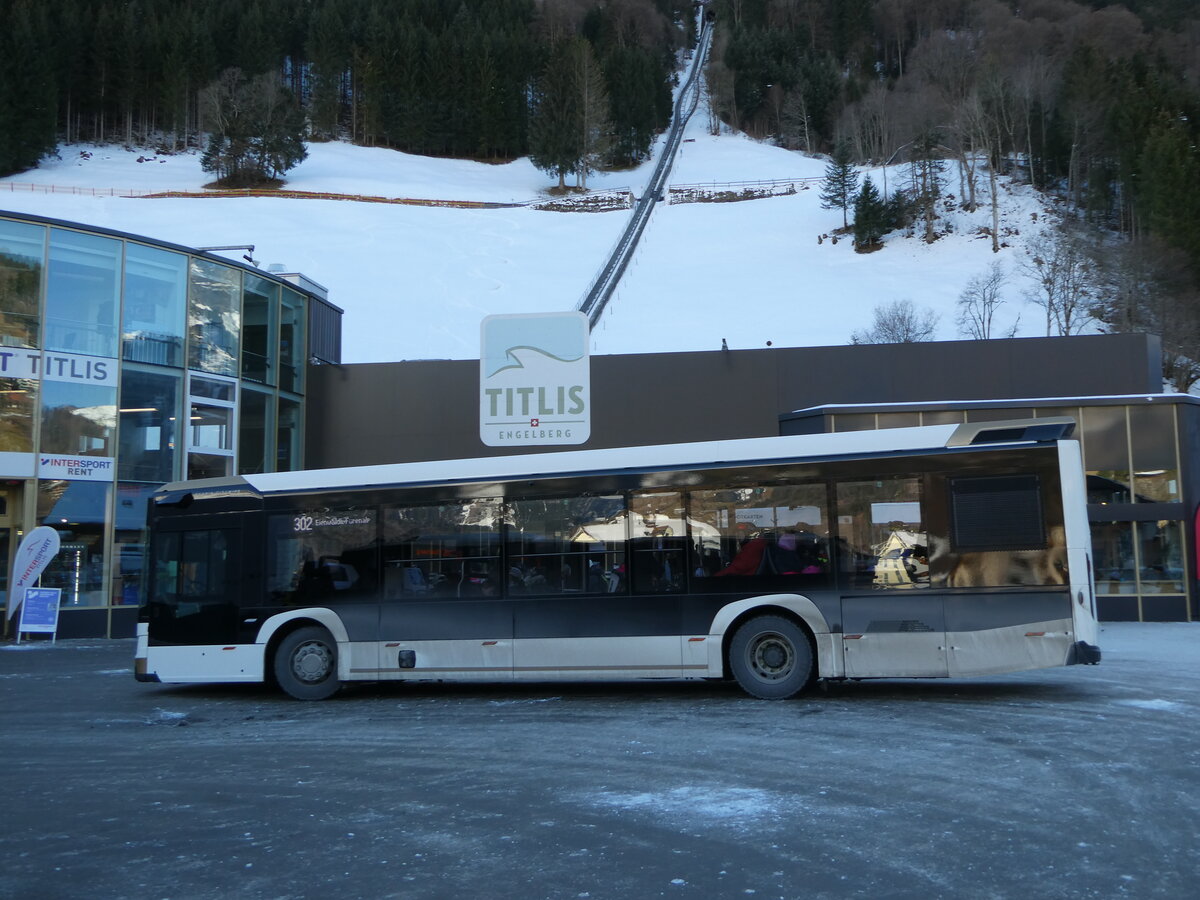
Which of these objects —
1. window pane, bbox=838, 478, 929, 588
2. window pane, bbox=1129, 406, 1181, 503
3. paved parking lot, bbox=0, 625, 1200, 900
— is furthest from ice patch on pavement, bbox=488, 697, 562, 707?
window pane, bbox=1129, 406, 1181, 503

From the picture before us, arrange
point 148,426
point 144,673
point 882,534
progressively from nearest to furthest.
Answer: point 882,534
point 144,673
point 148,426

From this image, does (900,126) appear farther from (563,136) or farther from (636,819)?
(636,819)

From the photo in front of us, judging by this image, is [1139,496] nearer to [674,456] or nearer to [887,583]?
[887,583]

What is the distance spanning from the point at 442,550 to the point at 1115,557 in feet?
53.6

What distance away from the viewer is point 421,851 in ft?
18.6

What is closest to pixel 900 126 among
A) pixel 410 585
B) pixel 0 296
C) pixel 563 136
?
pixel 563 136

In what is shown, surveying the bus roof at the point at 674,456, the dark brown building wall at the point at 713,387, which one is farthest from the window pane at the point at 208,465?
the bus roof at the point at 674,456

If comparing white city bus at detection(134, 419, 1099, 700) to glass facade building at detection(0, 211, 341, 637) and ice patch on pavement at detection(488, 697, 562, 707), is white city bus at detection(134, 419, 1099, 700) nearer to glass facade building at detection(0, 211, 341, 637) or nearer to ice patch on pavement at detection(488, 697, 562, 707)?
ice patch on pavement at detection(488, 697, 562, 707)

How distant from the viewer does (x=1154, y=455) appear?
21969mm

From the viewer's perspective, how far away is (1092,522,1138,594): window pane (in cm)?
2191

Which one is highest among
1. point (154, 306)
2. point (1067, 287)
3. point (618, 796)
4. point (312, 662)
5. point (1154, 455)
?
point (1067, 287)

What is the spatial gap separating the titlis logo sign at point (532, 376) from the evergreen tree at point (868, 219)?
155 ft

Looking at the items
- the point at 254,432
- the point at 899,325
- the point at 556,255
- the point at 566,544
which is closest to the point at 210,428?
the point at 254,432

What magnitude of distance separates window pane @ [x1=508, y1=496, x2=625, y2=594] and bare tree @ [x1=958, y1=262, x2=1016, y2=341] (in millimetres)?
36096
